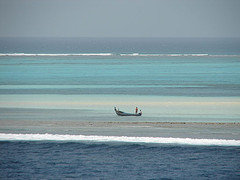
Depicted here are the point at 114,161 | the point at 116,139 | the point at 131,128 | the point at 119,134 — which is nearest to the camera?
the point at 114,161

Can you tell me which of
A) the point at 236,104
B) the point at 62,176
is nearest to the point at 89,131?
the point at 62,176

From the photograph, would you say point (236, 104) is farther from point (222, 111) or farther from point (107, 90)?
point (107, 90)

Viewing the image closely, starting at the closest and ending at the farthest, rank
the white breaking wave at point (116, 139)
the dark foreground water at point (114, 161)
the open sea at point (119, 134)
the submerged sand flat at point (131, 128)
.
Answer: the dark foreground water at point (114, 161), the open sea at point (119, 134), the white breaking wave at point (116, 139), the submerged sand flat at point (131, 128)

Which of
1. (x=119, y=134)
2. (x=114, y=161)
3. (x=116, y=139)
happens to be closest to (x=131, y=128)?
(x=119, y=134)

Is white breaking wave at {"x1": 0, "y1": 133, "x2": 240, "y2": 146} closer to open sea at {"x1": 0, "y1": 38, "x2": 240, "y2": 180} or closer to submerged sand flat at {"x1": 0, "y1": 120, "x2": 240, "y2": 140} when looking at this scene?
open sea at {"x1": 0, "y1": 38, "x2": 240, "y2": 180}

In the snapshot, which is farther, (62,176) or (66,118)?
(66,118)

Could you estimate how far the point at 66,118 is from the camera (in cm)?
3067

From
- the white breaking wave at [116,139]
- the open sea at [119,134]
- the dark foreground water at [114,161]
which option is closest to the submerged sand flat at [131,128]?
the open sea at [119,134]

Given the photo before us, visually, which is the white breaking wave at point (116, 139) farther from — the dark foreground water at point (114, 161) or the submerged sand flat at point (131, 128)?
the submerged sand flat at point (131, 128)

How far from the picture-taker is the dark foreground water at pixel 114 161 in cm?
2080

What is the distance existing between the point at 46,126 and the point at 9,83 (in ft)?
86.0

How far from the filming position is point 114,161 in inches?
885

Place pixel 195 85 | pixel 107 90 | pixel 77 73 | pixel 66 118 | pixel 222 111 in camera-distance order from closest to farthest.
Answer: pixel 66 118, pixel 222 111, pixel 107 90, pixel 195 85, pixel 77 73

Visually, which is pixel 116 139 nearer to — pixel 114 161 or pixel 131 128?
pixel 131 128
